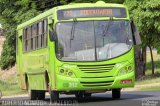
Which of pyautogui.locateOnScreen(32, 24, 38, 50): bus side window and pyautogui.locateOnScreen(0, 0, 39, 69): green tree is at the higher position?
pyautogui.locateOnScreen(0, 0, 39, 69): green tree

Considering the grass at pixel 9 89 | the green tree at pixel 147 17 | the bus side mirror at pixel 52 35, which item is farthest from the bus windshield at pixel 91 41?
the grass at pixel 9 89

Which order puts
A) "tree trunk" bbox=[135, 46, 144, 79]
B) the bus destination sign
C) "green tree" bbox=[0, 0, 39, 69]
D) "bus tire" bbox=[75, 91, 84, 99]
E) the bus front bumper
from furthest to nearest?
"green tree" bbox=[0, 0, 39, 69]
"tree trunk" bbox=[135, 46, 144, 79]
"bus tire" bbox=[75, 91, 84, 99]
the bus destination sign
the bus front bumper

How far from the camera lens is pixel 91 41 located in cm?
2077

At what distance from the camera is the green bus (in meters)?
20.4

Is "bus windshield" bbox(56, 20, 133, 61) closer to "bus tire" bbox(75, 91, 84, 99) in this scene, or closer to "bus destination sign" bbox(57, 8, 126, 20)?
"bus destination sign" bbox(57, 8, 126, 20)

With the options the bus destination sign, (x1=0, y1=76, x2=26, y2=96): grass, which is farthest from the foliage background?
the bus destination sign

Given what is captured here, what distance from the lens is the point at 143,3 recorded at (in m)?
39.8

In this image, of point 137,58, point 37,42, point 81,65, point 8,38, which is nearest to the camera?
point 81,65

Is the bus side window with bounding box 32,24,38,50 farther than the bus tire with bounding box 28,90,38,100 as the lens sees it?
No

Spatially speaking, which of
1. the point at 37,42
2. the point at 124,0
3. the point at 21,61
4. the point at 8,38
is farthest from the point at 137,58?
the point at 37,42

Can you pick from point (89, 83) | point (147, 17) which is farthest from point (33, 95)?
point (147, 17)

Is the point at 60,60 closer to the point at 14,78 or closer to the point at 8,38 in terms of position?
the point at 8,38

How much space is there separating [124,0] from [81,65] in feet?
72.7

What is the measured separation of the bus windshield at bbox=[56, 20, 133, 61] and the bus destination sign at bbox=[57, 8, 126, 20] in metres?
0.26
